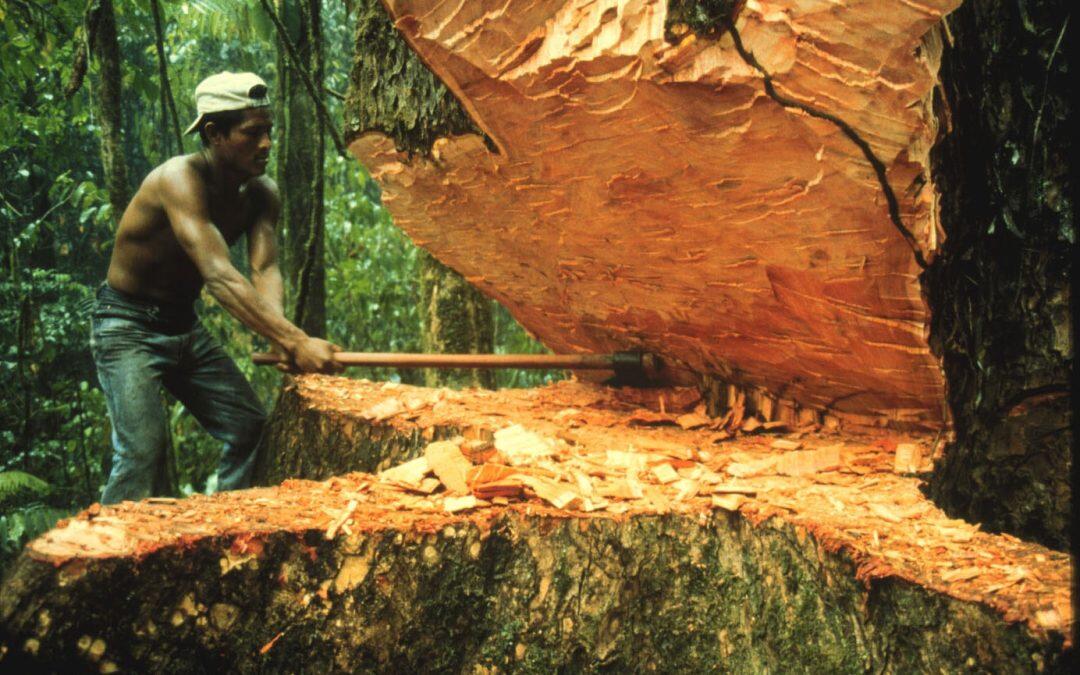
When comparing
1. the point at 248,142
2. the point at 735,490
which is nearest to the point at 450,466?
the point at 735,490

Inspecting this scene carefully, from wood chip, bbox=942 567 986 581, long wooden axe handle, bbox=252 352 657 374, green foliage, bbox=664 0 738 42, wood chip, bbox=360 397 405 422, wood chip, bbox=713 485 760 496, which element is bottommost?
wood chip, bbox=942 567 986 581

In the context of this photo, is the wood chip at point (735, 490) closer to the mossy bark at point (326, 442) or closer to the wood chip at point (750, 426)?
the wood chip at point (750, 426)

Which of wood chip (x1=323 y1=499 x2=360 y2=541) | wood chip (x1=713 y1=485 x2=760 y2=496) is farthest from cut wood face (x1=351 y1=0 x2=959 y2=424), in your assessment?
wood chip (x1=323 y1=499 x2=360 y2=541)

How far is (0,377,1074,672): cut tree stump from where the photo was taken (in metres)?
1.46

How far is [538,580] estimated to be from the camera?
1.85 metres

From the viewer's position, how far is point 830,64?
1788mm

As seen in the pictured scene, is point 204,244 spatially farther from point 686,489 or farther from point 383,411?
point 686,489

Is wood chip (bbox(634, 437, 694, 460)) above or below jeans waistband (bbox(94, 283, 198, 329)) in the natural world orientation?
below

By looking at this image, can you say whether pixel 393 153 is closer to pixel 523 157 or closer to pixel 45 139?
pixel 523 157

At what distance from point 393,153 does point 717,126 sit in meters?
1.44

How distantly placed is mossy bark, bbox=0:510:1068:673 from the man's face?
6.77 ft

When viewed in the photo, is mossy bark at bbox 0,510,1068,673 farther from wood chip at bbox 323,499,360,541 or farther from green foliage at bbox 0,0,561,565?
green foliage at bbox 0,0,561,565

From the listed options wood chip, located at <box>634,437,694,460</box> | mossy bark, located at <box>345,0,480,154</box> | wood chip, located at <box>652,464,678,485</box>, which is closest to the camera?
wood chip, located at <box>652,464,678,485</box>

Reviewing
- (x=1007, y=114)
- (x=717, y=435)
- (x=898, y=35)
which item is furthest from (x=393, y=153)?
(x=1007, y=114)
